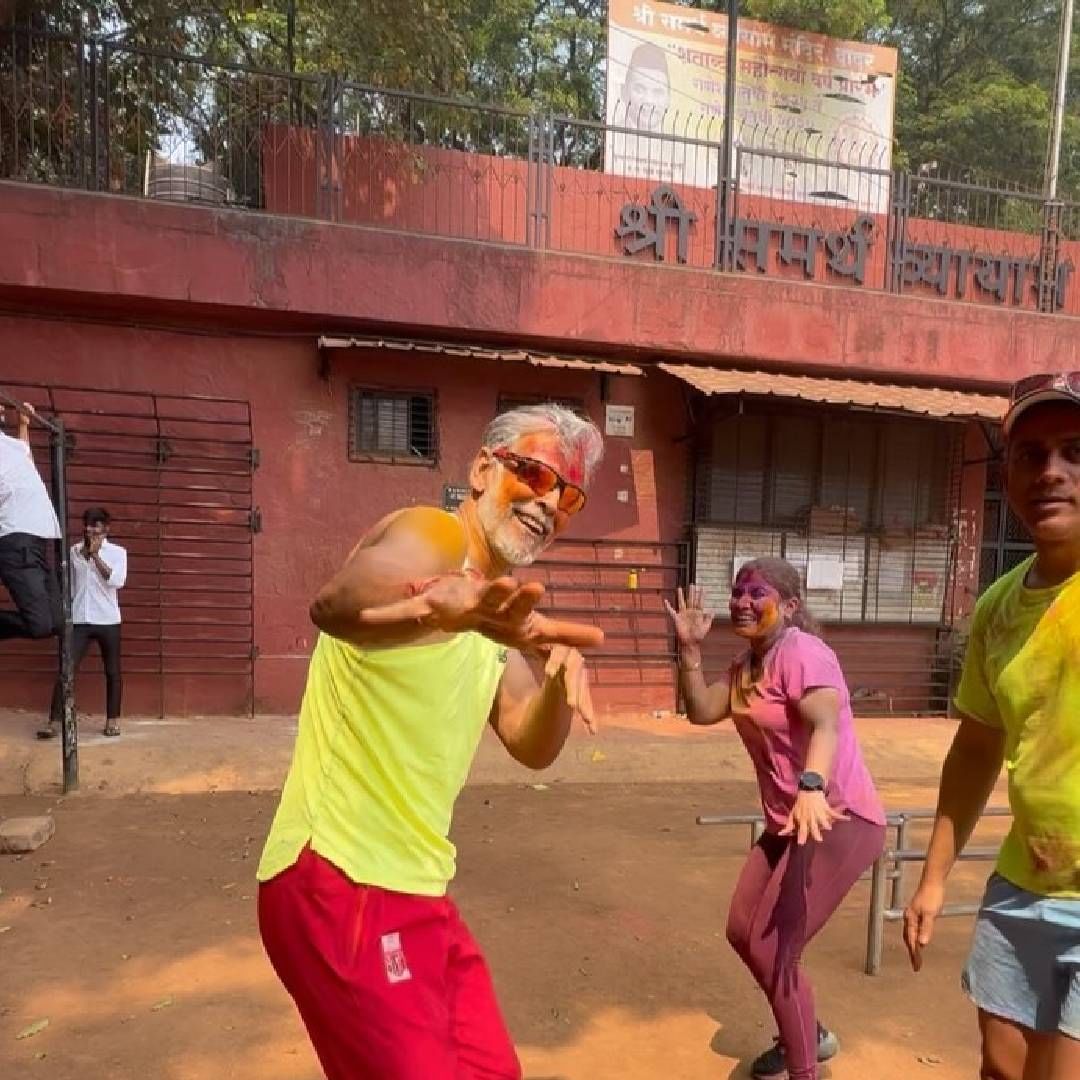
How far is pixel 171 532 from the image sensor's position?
7.47 m

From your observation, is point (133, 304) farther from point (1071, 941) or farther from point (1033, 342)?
point (1033, 342)

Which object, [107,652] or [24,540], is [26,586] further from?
[107,652]

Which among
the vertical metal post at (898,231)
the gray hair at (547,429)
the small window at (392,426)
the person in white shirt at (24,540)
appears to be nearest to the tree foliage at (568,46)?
the vertical metal post at (898,231)

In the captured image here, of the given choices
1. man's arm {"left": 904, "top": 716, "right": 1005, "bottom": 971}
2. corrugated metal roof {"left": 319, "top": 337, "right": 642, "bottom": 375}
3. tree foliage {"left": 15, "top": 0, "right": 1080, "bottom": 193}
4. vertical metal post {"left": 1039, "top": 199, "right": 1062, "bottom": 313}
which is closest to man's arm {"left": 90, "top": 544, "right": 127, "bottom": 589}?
corrugated metal roof {"left": 319, "top": 337, "right": 642, "bottom": 375}

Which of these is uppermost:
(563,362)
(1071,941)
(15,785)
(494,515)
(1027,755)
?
(563,362)

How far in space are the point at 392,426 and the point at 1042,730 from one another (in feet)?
21.8

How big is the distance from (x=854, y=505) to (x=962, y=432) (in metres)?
1.41

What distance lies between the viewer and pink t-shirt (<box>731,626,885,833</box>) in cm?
286

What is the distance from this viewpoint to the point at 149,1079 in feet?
9.45

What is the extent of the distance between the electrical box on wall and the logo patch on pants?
23.2 ft

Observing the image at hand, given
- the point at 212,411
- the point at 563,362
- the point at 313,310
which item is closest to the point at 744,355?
the point at 563,362

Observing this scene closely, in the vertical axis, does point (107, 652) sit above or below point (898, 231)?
below

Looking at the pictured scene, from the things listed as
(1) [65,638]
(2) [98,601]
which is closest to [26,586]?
(1) [65,638]

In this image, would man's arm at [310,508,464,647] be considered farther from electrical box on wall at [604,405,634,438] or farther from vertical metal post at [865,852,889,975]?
electrical box on wall at [604,405,634,438]
